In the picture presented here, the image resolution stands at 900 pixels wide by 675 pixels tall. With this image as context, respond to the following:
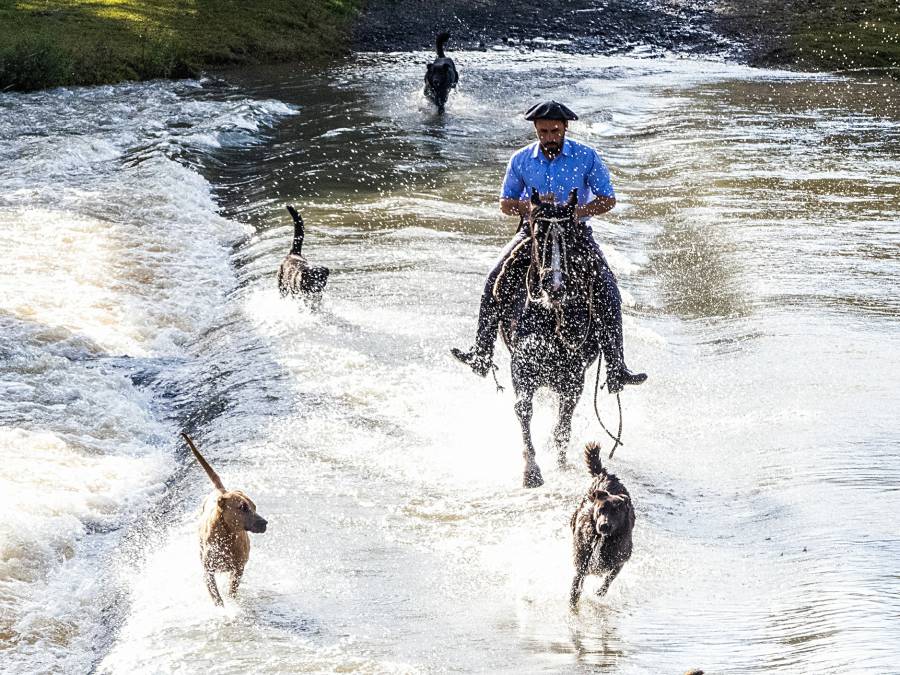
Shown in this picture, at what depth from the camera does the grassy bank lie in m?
33.2

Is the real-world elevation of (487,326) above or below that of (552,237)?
below

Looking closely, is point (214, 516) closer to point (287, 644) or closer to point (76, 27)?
point (287, 644)

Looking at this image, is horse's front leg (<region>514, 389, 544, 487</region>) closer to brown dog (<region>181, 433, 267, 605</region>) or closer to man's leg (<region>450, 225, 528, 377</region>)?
man's leg (<region>450, 225, 528, 377</region>)

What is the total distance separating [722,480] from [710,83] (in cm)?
2891

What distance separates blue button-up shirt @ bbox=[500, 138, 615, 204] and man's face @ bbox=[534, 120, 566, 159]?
0.27 ft

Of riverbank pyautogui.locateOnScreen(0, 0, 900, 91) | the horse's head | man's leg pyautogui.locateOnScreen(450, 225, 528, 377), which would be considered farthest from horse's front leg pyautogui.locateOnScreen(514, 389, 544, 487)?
riverbank pyautogui.locateOnScreen(0, 0, 900, 91)

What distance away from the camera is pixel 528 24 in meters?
49.0

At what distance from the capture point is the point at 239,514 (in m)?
7.63

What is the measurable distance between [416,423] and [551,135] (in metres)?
3.30

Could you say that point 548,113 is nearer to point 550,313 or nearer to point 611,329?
point 550,313

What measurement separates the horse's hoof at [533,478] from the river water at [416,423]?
0.08m

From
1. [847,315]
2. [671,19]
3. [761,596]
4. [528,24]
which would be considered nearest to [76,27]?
[528,24]

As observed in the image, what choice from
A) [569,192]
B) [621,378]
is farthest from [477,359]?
[569,192]

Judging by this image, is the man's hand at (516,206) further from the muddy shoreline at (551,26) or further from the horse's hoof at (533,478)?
the muddy shoreline at (551,26)
